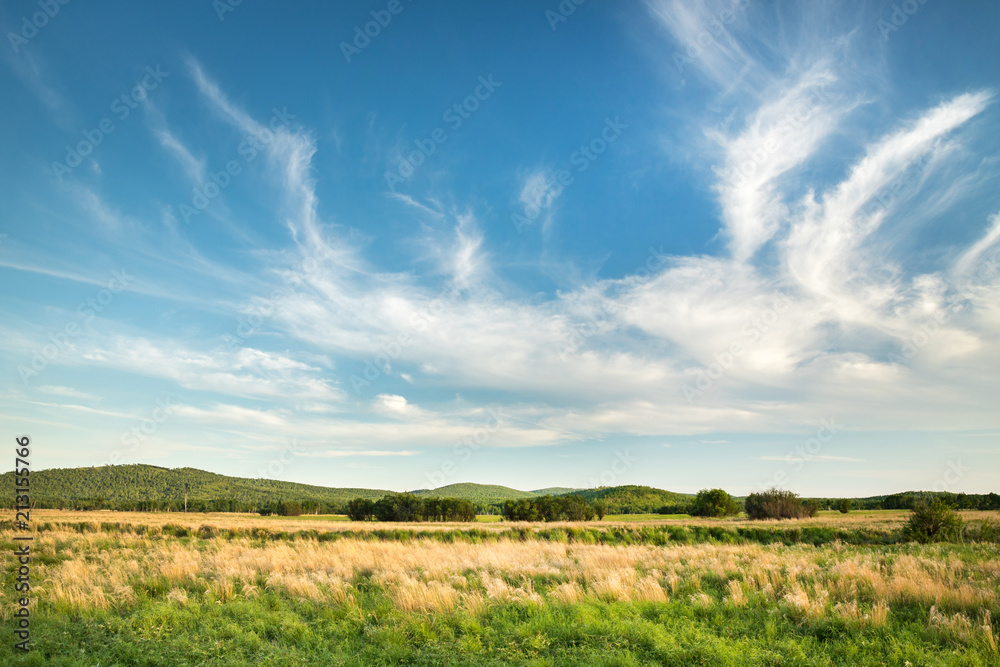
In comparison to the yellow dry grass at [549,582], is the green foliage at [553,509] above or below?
below

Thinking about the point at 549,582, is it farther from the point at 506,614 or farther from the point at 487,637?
the point at 487,637

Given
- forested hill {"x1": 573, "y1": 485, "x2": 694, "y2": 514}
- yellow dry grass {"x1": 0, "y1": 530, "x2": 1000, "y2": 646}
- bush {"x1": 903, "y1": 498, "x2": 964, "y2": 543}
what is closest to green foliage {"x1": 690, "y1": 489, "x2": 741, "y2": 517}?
forested hill {"x1": 573, "y1": 485, "x2": 694, "y2": 514}

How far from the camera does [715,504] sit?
8069 centimetres

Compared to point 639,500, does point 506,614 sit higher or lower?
higher

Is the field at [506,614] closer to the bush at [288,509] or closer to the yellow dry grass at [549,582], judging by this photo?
the yellow dry grass at [549,582]

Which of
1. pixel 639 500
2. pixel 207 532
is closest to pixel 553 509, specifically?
pixel 639 500

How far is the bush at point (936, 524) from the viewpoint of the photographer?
2355 cm

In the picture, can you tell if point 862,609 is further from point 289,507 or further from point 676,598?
point 289,507

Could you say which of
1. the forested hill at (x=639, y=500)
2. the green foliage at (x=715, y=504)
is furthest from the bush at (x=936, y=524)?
the forested hill at (x=639, y=500)

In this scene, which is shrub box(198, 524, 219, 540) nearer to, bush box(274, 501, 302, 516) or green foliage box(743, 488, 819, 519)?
green foliage box(743, 488, 819, 519)

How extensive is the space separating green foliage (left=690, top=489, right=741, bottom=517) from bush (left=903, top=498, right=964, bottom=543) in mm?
59851

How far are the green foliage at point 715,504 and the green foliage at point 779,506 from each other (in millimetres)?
16634

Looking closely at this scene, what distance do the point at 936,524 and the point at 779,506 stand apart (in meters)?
42.0

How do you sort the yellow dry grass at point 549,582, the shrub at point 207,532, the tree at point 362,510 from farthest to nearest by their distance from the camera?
1. the tree at point 362,510
2. the shrub at point 207,532
3. the yellow dry grass at point 549,582
